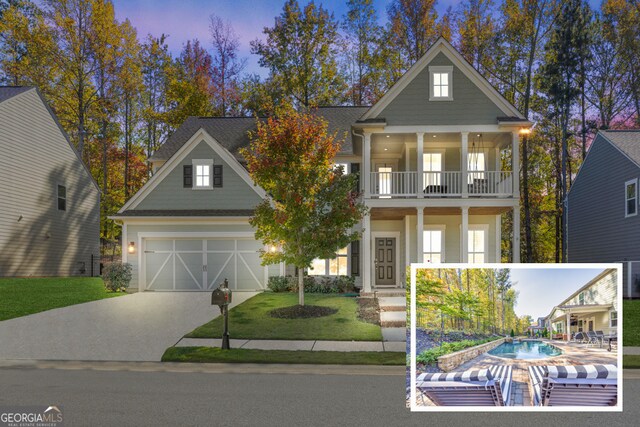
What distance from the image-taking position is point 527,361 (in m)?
4.27

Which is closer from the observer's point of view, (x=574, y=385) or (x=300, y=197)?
(x=574, y=385)

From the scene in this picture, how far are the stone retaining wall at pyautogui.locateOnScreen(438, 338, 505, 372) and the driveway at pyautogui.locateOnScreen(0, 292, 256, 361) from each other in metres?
8.39

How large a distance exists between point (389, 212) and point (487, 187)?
4.04 m

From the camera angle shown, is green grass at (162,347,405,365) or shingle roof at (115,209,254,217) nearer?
green grass at (162,347,405,365)

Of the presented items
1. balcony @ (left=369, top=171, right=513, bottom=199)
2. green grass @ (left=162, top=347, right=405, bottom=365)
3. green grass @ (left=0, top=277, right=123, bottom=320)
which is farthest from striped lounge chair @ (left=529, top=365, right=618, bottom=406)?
balcony @ (left=369, top=171, right=513, bottom=199)

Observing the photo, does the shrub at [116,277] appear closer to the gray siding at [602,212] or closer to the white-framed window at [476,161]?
the white-framed window at [476,161]

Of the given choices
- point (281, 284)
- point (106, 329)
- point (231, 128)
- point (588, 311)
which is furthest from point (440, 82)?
point (588, 311)

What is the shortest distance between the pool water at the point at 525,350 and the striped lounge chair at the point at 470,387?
0.11 meters

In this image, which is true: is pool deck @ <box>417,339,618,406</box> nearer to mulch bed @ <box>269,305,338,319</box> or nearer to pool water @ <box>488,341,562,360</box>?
pool water @ <box>488,341,562,360</box>

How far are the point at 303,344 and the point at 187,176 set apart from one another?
1403 cm

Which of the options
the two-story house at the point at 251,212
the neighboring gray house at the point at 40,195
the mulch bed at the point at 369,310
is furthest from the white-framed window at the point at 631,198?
the neighboring gray house at the point at 40,195

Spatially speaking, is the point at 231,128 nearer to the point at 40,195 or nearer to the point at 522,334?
the point at 40,195

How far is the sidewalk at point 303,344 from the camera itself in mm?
12211

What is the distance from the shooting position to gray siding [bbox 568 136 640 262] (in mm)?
25406
